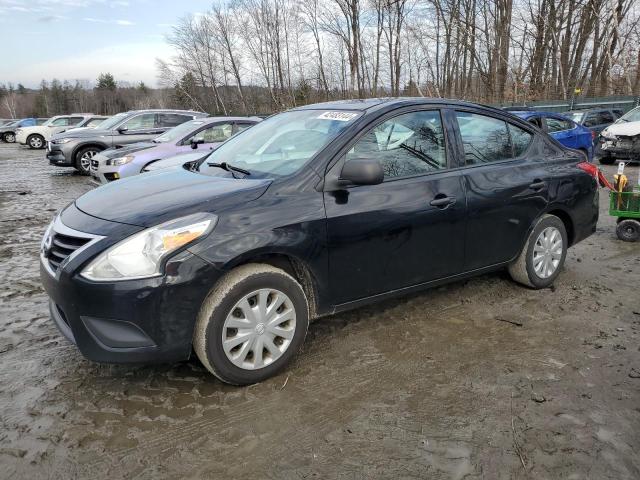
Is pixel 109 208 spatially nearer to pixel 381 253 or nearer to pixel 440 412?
pixel 381 253

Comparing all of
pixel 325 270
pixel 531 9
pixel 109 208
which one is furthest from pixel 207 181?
pixel 531 9

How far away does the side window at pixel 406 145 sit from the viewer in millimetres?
3393

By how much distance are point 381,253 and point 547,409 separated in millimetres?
1336

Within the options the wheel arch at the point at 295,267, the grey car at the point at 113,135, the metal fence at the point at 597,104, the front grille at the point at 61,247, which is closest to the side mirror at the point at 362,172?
the wheel arch at the point at 295,267

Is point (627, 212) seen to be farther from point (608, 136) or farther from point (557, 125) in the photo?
point (608, 136)

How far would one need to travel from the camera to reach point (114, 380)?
2996 millimetres

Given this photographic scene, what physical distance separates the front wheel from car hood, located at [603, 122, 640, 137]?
27116 millimetres

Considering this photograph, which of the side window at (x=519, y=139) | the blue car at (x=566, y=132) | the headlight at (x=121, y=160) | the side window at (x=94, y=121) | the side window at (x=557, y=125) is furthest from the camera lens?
the side window at (x=94, y=121)

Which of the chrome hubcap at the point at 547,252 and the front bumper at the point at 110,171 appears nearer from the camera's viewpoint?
the chrome hubcap at the point at 547,252

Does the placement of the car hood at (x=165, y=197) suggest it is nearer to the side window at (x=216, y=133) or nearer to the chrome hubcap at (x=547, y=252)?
the chrome hubcap at (x=547, y=252)

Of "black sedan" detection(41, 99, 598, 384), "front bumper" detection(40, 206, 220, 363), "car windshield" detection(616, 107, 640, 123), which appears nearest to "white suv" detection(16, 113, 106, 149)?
"car windshield" detection(616, 107, 640, 123)

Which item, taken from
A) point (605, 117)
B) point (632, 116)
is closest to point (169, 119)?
point (632, 116)

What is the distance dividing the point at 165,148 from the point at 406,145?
683cm

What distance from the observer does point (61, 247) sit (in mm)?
2807
